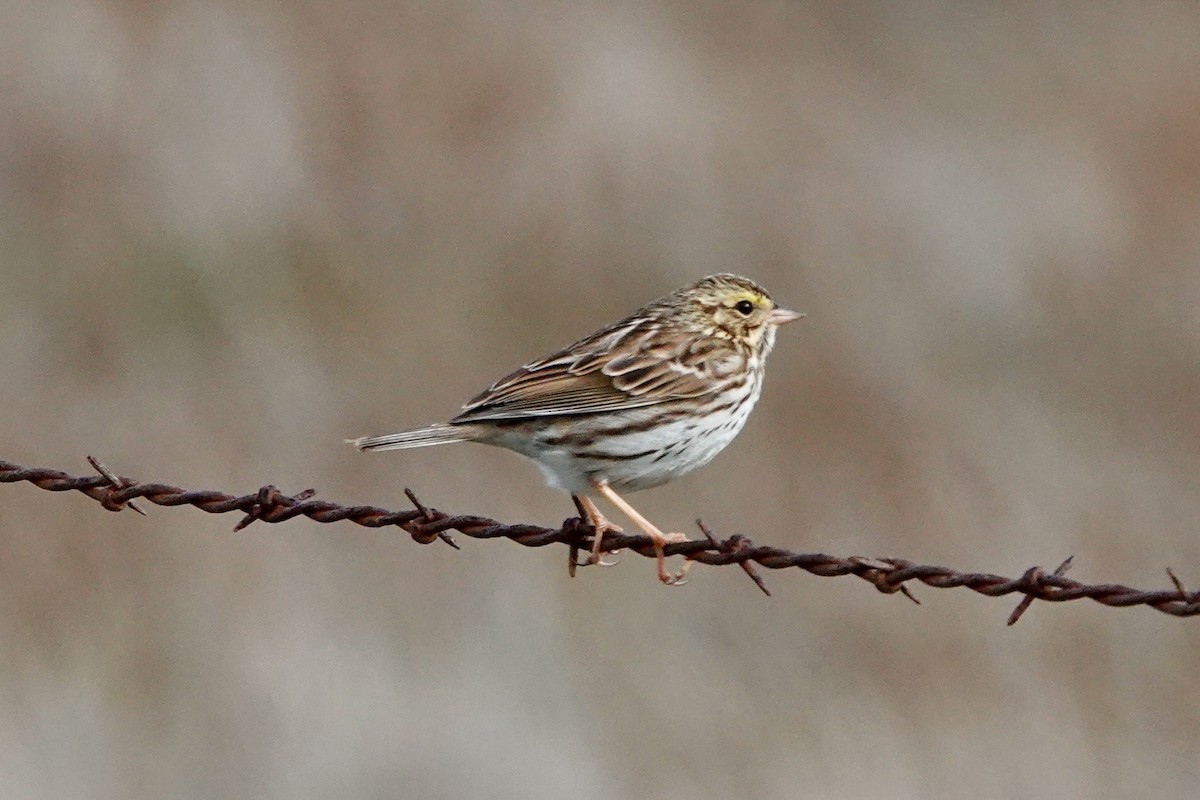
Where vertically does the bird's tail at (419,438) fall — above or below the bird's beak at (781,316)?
below

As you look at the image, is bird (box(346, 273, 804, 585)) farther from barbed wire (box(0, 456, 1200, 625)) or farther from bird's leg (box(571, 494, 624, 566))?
barbed wire (box(0, 456, 1200, 625))

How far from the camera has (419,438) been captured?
7.37m

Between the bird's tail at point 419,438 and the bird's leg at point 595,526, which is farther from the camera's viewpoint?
the bird's leg at point 595,526

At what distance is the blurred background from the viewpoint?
14.7m

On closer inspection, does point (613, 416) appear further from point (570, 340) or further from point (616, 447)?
point (570, 340)

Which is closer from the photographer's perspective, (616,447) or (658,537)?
(658,537)

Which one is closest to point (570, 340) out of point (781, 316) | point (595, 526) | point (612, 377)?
point (781, 316)

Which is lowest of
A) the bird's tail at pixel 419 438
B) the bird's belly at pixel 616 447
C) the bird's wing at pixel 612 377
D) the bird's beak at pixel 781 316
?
the bird's belly at pixel 616 447

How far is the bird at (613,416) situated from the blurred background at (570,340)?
23.3ft

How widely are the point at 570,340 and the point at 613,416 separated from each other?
361 inches

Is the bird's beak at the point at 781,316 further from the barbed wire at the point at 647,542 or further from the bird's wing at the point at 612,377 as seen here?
the barbed wire at the point at 647,542

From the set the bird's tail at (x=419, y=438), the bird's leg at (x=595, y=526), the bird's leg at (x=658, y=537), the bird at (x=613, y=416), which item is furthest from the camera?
the bird at (x=613, y=416)

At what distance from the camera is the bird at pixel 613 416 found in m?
7.73

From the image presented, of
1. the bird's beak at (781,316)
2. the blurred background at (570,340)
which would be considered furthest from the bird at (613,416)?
the blurred background at (570,340)
